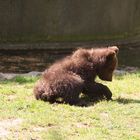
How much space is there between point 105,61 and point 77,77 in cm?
59

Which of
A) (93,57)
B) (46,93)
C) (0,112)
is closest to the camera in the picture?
(0,112)

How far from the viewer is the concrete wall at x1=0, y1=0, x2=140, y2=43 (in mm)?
14727

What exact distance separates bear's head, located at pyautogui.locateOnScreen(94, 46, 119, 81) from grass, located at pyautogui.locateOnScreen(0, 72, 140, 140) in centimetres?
44

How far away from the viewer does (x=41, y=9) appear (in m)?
14.9

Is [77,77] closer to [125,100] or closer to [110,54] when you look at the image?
[110,54]

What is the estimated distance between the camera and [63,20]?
1528cm

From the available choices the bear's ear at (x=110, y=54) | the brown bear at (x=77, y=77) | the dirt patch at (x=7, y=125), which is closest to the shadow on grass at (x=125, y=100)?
the brown bear at (x=77, y=77)

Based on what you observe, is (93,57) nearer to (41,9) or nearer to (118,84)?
(118,84)

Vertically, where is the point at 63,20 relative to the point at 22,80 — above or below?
above

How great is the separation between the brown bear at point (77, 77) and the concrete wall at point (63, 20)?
6956 millimetres

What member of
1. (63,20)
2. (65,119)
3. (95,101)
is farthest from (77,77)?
(63,20)

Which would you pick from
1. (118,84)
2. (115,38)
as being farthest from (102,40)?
(118,84)

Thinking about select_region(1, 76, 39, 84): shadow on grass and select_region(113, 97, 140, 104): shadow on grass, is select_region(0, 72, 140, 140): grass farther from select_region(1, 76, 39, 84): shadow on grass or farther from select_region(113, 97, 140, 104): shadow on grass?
select_region(1, 76, 39, 84): shadow on grass

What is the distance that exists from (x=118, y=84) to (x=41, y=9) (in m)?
6.29
